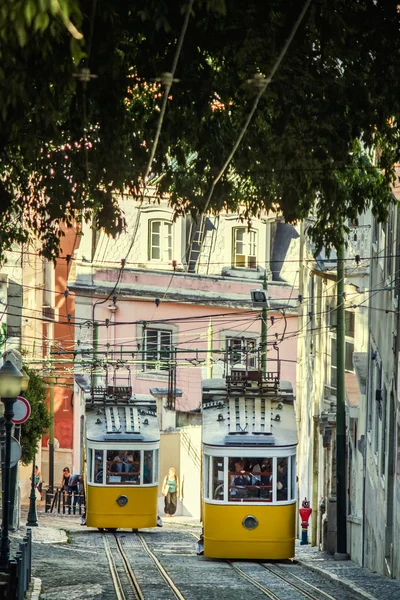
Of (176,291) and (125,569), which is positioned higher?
(176,291)

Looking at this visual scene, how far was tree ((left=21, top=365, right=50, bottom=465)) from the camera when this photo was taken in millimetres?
38875

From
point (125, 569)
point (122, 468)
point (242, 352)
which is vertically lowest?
point (125, 569)

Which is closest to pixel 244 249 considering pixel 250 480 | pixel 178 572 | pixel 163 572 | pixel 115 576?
pixel 250 480

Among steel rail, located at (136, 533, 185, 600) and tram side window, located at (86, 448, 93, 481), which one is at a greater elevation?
tram side window, located at (86, 448, 93, 481)

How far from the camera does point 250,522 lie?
24.6 metres

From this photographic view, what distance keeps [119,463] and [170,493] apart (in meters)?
13.8

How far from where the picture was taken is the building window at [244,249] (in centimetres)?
5209

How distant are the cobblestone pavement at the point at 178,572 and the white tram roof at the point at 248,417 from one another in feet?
7.50

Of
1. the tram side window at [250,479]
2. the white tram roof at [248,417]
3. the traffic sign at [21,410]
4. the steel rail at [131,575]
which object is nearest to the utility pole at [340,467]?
the white tram roof at [248,417]

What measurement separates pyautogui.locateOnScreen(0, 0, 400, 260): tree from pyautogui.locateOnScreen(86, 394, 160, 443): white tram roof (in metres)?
15.4

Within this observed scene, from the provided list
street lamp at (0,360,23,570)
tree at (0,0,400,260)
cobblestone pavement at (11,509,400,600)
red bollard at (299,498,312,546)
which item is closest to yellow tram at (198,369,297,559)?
cobblestone pavement at (11,509,400,600)

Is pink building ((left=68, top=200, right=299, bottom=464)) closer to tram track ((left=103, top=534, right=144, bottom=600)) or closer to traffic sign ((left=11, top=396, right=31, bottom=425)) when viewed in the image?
tram track ((left=103, top=534, right=144, bottom=600))

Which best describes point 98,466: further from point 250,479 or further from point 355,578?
point 355,578

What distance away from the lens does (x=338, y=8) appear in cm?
1246
